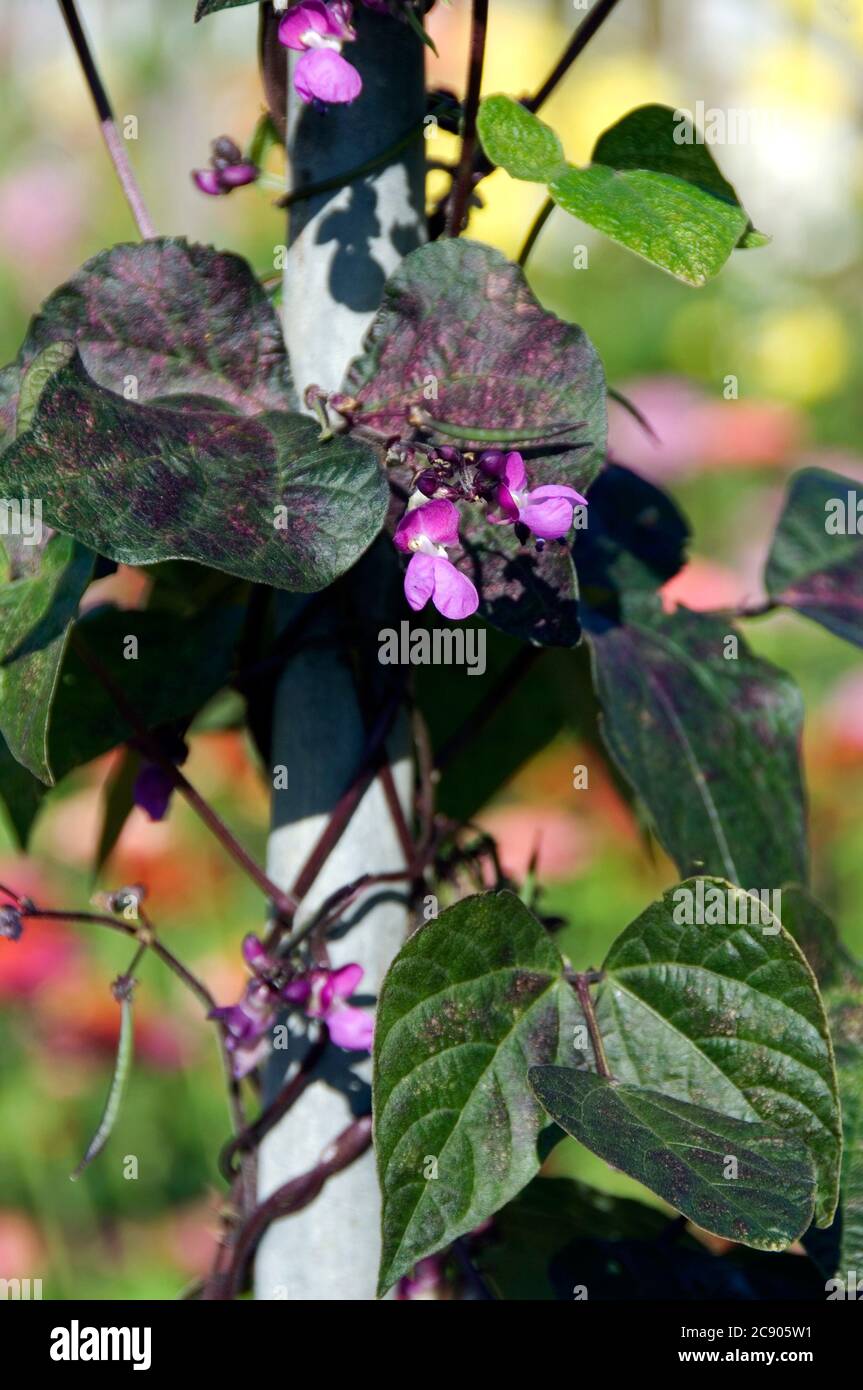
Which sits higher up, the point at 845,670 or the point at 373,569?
the point at 845,670

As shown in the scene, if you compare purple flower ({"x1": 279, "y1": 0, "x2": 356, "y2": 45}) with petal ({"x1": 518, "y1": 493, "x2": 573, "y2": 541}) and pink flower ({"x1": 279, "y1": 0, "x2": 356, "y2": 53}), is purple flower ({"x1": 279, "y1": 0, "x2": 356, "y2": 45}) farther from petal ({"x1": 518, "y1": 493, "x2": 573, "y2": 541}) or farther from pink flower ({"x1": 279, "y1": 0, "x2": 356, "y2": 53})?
petal ({"x1": 518, "y1": 493, "x2": 573, "y2": 541})

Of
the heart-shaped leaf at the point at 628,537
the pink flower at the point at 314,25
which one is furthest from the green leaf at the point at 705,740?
the pink flower at the point at 314,25

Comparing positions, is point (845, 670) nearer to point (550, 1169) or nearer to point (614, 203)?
point (550, 1169)

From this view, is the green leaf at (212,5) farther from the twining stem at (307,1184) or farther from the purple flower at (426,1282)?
the purple flower at (426,1282)

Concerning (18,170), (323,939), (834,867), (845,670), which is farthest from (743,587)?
(18,170)

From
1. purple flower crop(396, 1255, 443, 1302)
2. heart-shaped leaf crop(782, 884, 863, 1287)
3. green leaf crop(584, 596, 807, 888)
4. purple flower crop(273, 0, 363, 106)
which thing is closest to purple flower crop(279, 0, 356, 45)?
purple flower crop(273, 0, 363, 106)

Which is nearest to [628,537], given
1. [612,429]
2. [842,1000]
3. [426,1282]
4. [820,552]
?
[820,552]

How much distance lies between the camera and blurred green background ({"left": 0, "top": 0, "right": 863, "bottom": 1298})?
4.64ft

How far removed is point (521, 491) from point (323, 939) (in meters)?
0.19

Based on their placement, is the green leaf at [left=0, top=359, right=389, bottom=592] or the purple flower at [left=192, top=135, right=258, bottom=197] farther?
the purple flower at [left=192, top=135, right=258, bottom=197]

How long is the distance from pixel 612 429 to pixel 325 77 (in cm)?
200

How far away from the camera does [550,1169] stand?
1406mm

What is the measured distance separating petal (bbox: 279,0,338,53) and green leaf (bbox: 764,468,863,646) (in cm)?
Answer: 32

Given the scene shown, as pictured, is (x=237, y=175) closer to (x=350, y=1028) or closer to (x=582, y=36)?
(x=582, y=36)
